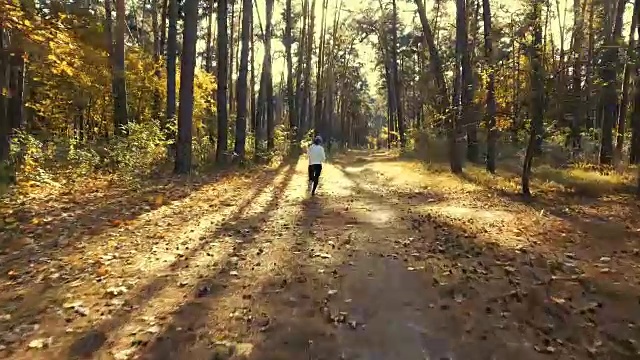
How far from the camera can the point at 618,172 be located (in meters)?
16.0

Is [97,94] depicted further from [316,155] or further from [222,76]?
[316,155]

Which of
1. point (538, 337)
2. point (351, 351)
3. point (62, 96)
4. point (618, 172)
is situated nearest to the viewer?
point (351, 351)

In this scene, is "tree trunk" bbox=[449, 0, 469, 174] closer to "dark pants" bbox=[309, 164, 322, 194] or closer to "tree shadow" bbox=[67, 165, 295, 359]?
"dark pants" bbox=[309, 164, 322, 194]

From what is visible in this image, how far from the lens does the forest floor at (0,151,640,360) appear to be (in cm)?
498

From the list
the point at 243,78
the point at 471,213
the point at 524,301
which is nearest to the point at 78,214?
the point at 471,213

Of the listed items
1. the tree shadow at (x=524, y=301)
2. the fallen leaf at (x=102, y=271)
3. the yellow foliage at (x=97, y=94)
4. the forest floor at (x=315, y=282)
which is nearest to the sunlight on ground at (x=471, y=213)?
the forest floor at (x=315, y=282)

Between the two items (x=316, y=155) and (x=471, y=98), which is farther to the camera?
(x=471, y=98)

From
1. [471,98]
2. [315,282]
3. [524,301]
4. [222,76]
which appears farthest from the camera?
[222,76]

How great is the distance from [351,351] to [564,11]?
34.2 metres

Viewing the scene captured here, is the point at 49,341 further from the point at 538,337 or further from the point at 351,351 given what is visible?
the point at 538,337

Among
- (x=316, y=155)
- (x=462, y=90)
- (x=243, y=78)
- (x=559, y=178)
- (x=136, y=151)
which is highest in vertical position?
(x=243, y=78)

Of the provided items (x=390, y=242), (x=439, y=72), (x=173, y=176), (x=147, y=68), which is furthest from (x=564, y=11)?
(x=390, y=242)

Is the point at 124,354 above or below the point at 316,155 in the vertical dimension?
below

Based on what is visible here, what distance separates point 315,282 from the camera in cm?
656
